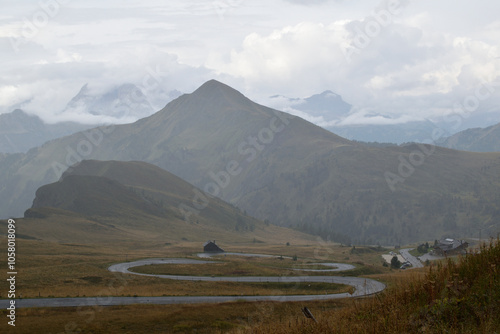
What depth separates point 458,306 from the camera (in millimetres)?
14445

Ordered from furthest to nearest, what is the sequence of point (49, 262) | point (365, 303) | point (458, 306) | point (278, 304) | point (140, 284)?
point (49, 262) → point (140, 284) → point (278, 304) → point (365, 303) → point (458, 306)

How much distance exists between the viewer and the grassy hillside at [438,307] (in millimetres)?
13672

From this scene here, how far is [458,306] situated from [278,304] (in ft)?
125

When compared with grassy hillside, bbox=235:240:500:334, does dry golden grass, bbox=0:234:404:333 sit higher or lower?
lower

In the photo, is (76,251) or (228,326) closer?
(228,326)

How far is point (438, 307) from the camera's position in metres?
14.5

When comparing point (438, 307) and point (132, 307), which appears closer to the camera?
point (438, 307)

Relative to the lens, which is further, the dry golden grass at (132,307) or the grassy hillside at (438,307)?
the dry golden grass at (132,307)

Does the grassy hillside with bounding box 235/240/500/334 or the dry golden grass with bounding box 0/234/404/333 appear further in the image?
the dry golden grass with bounding box 0/234/404/333

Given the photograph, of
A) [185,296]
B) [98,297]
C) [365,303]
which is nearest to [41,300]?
[98,297]

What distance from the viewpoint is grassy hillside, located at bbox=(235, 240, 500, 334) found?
1367cm

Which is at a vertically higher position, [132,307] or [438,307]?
[438,307]

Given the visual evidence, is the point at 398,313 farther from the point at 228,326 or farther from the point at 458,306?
the point at 228,326

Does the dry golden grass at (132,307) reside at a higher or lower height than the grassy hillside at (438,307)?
lower
